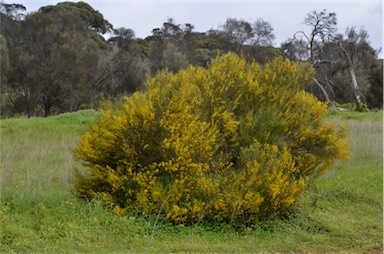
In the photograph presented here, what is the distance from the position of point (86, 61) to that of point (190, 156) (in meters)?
25.8

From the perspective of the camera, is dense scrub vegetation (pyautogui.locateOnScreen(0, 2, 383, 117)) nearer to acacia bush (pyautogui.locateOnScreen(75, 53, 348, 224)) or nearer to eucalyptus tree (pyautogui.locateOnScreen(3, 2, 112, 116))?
eucalyptus tree (pyautogui.locateOnScreen(3, 2, 112, 116))

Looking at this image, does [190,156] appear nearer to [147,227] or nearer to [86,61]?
[147,227]

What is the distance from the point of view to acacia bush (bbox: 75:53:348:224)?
609cm

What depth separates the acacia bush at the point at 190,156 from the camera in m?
6.09

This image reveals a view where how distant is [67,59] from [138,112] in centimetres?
2470

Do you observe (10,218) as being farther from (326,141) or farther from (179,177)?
(326,141)

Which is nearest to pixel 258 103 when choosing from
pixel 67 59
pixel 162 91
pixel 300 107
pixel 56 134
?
pixel 300 107

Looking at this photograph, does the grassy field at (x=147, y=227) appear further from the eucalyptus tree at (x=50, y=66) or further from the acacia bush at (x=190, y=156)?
the eucalyptus tree at (x=50, y=66)

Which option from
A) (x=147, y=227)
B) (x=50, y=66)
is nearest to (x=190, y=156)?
(x=147, y=227)

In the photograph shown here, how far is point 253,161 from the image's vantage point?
6.43m

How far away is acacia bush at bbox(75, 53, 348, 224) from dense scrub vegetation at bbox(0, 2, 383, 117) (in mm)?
15911

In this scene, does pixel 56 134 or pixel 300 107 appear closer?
pixel 300 107

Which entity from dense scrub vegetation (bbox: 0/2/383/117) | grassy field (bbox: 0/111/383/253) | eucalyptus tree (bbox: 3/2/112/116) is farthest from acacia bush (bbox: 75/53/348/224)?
eucalyptus tree (bbox: 3/2/112/116)

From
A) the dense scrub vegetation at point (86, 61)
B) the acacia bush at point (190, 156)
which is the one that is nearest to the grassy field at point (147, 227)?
the acacia bush at point (190, 156)
